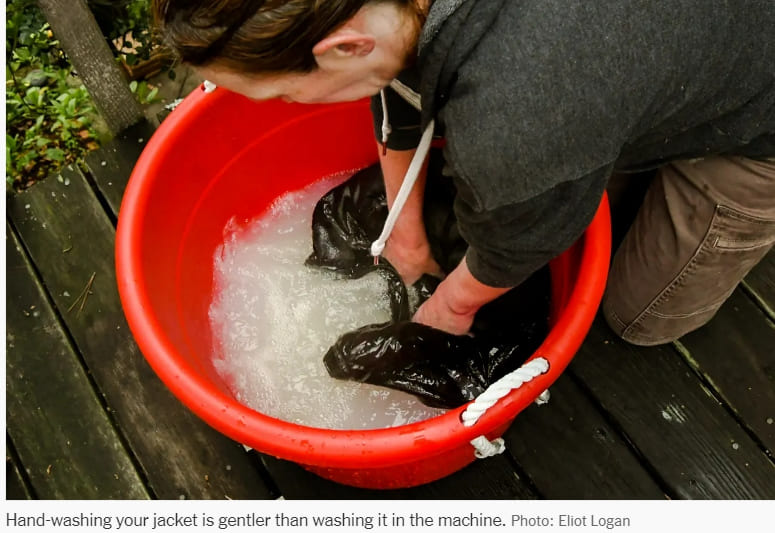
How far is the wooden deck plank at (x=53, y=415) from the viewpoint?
1245 millimetres

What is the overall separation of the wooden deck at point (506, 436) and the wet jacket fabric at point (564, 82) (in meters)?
0.65

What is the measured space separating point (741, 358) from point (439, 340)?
62cm

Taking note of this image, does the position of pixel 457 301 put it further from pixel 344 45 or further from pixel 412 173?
pixel 344 45

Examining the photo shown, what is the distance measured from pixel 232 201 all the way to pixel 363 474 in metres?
0.55

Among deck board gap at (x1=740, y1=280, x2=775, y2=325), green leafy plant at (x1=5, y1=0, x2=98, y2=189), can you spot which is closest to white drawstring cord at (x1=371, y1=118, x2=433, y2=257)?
deck board gap at (x1=740, y1=280, x2=775, y2=325)

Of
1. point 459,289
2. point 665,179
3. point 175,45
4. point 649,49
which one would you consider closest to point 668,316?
point 665,179

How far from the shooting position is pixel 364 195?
1.27m

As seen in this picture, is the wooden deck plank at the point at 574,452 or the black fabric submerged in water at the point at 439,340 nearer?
the black fabric submerged in water at the point at 439,340

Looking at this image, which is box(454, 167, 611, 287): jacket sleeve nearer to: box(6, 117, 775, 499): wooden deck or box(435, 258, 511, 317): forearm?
box(435, 258, 511, 317): forearm

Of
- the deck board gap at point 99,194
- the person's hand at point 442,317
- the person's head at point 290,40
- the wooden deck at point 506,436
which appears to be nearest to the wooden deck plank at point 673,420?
the wooden deck at point 506,436

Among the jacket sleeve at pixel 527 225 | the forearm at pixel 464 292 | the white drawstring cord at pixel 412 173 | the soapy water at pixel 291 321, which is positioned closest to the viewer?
the jacket sleeve at pixel 527 225

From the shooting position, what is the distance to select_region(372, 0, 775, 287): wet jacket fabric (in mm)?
549

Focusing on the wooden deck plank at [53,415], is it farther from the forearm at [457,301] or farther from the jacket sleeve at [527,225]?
the jacket sleeve at [527,225]
